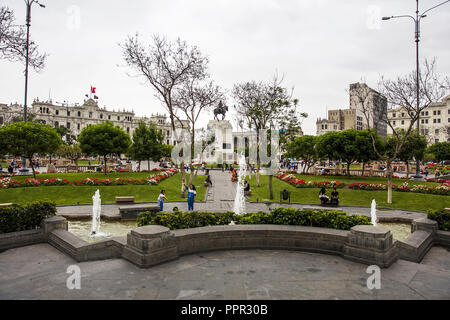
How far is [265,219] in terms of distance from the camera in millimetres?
9117

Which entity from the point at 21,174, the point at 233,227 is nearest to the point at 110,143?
the point at 21,174

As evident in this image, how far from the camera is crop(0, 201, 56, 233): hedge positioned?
858 cm

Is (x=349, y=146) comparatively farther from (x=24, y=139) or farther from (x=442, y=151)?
(x=442, y=151)

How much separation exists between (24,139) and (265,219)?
2381cm

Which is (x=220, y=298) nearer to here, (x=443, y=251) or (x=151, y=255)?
(x=151, y=255)

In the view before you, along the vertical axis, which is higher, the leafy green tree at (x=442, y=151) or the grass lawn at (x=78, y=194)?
the leafy green tree at (x=442, y=151)

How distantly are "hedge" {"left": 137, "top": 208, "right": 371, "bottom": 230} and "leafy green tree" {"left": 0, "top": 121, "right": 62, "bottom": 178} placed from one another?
21.1 meters

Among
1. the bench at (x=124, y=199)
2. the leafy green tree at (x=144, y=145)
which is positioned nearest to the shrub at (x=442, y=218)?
the bench at (x=124, y=199)

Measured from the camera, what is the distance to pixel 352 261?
721 centimetres

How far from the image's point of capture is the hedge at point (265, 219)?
27.8 ft

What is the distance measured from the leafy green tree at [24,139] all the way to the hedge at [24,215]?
18.0m

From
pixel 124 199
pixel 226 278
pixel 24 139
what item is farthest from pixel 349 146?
pixel 24 139

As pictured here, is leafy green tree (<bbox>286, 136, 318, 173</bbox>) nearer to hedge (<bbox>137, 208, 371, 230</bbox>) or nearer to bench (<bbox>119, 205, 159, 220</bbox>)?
bench (<bbox>119, 205, 159, 220</bbox>)

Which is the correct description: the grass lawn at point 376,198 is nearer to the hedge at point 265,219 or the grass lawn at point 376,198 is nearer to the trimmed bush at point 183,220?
the hedge at point 265,219
